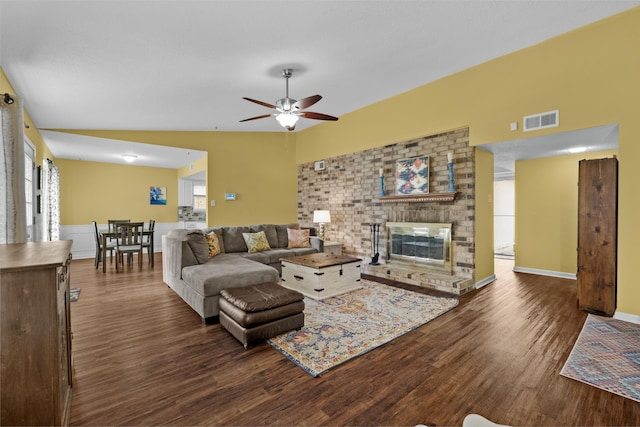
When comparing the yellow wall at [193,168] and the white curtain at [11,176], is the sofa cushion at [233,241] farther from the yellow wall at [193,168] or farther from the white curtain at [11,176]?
the white curtain at [11,176]

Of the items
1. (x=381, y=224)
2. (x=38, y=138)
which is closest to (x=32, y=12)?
(x=38, y=138)

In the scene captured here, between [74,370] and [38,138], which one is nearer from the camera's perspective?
[74,370]

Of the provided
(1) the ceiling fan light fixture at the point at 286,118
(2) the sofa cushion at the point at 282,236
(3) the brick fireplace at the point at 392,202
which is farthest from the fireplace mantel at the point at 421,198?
(1) the ceiling fan light fixture at the point at 286,118

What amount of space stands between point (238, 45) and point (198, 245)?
244 cm

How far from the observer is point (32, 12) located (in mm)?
2359

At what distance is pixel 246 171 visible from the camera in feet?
22.6

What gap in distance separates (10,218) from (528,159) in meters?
7.24

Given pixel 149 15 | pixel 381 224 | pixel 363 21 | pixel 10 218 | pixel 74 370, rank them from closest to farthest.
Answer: pixel 74 370, pixel 149 15, pixel 10 218, pixel 363 21, pixel 381 224

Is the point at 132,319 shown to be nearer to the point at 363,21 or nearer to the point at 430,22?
the point at 363,21

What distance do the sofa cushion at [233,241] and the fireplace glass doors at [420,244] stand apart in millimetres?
2672

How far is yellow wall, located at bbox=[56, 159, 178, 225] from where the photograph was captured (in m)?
7.59

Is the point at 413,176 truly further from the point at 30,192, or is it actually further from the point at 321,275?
the point at 30,192

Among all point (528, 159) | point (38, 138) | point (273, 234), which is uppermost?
point (38, 138)

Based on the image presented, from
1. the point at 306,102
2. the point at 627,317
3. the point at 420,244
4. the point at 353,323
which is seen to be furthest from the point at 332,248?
the point at 627,317
